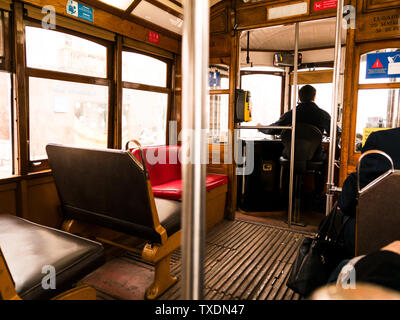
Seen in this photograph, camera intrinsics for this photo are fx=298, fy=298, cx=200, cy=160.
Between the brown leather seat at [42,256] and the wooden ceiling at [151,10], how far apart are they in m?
2.18

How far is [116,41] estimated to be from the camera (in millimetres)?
3225

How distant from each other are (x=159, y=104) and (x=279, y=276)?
257 centimetres

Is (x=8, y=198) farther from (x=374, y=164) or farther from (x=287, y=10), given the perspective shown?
(x=287, y=10)

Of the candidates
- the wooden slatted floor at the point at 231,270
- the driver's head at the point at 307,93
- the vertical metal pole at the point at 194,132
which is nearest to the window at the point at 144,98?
the wooden slatted floor at the point at 231,270

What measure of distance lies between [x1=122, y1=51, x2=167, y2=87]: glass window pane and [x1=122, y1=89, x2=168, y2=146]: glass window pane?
15 centimetres

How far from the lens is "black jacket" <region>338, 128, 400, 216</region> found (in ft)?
5.47

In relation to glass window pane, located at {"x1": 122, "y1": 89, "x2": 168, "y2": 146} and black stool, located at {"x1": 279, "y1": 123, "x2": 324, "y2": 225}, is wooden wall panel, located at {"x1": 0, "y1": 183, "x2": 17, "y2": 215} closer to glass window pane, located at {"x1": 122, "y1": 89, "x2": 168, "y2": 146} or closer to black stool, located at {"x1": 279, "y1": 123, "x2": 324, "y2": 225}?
glass window pane, located at {"x1": 122, "y1": 89, "x2": 168, "y2": 146}

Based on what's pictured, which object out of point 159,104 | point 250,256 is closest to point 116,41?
point 159,104

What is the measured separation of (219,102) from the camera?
4.11 m

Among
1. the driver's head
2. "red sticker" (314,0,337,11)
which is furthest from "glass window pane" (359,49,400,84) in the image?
the driver's head

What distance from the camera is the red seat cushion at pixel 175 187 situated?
303 cm

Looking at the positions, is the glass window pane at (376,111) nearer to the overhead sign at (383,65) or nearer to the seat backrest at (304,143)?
the overhead sign at (383,65)

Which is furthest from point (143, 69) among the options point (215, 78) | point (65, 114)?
point (65, 114)
